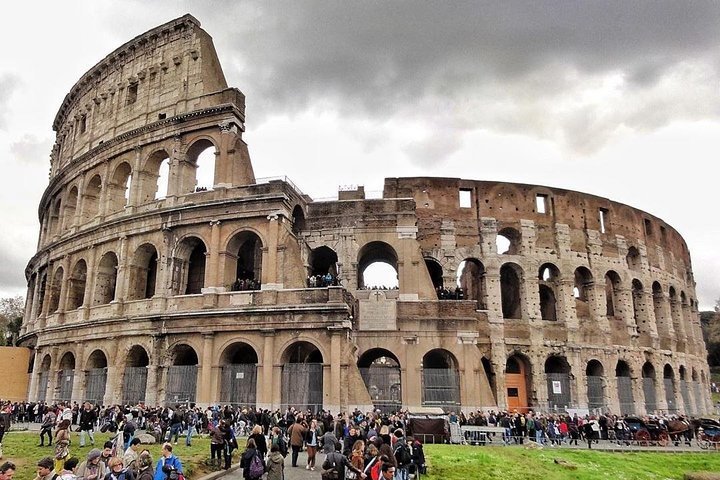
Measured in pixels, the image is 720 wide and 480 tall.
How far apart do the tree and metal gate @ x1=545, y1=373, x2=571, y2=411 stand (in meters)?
40.4

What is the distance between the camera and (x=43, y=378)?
2772 cm

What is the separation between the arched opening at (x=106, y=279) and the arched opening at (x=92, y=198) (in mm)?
3274

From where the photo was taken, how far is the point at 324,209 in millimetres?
26484

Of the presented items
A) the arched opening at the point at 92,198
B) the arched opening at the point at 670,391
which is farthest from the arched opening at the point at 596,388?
the arched opening at the point at 92,198

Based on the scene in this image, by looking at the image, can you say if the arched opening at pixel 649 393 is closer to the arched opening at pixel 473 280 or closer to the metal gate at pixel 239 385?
the arched opening at pixel 473 280

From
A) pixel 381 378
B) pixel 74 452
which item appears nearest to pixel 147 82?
pixel 381 378

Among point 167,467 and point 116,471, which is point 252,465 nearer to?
point 167,467

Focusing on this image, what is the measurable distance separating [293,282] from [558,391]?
14.5 metres

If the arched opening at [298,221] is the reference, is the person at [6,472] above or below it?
below

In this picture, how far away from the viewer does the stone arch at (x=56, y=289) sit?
97.3 feet

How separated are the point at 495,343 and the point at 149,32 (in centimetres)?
2411

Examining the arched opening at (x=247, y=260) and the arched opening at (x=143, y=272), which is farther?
the arched opening at (x=143, y=272)

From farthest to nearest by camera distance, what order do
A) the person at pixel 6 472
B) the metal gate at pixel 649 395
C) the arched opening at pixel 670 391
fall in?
1. the arched opening at pixel 670 391
2. the metal gate at pixel 649 395
3. the person at pixel 6 472

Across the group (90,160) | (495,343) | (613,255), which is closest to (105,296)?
(90,160)
